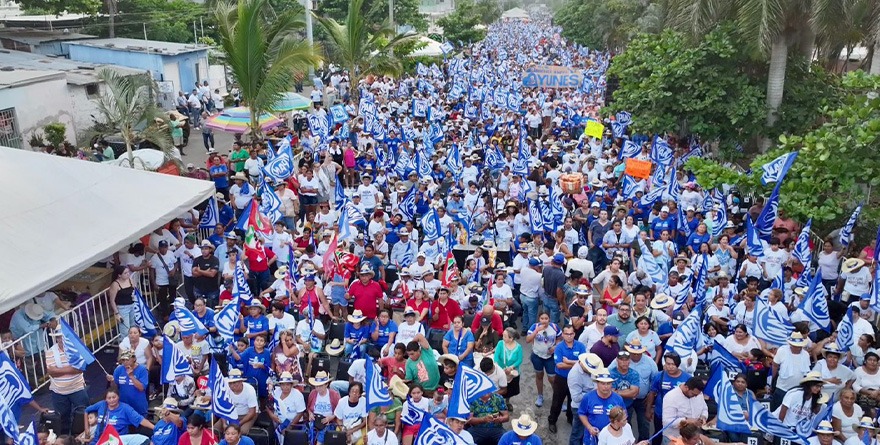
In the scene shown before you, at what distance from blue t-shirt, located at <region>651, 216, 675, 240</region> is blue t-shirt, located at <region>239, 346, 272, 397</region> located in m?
7.80

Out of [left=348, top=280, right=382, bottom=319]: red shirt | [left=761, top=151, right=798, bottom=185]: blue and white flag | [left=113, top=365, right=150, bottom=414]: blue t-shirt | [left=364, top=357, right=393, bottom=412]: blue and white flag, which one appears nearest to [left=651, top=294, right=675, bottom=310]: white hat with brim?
[left=348, top=280, right=382, bottom=319]: red shirt

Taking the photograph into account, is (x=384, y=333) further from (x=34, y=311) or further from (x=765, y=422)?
(x=34, y=311)

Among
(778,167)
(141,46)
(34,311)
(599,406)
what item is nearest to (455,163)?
(778,167)

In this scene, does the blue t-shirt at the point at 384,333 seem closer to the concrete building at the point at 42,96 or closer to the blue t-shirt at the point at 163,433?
the blue t-shirt at the point at 163,433

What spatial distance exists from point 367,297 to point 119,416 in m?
3.62

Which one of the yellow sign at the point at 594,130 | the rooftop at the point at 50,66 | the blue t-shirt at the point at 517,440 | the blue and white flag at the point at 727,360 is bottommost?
the blue and white flag at the point at 727,360

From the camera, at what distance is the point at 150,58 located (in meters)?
30.2

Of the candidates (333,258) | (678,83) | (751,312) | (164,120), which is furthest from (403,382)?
(164,120)

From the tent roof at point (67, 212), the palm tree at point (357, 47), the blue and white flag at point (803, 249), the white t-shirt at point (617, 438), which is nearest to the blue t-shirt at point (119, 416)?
the tent roof at point (67, 212)

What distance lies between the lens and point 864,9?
16.5 m

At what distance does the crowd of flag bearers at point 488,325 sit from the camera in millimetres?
8578

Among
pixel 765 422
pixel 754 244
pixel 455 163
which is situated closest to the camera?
pixel 765 422

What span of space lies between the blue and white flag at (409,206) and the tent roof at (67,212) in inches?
144

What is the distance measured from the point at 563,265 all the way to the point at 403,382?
4193mm
